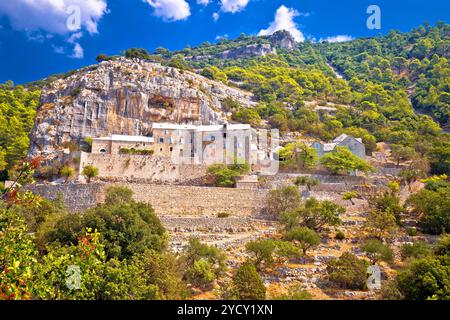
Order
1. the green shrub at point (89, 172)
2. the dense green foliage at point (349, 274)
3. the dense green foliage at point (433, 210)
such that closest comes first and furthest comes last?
the dense green foliage at point (349, 274) < the dense green foliage at point (433, 210) < the green shrub at point (89, 172)

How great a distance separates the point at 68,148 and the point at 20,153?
270 inches

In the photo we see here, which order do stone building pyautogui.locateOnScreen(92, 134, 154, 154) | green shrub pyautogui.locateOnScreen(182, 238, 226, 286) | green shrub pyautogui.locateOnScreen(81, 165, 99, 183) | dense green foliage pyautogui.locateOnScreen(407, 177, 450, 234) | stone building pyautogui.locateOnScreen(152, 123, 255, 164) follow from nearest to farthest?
green shrub pyautogui.locateOnScreen(182, 238, 226, 286) < dense green foliage pyautogui.locateOnScreen(407, 177, 450, 234) < green shrub pyautogui.locateOnScreen(81, 165, 99, 183) < stone building pyautogui.locateOnScreen(92, 134, 154, 154) < stone building pyautogui.locateOnScreen(152, 123, 255, 164)

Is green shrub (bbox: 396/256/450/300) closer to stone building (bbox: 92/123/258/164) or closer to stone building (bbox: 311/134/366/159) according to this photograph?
stone building (bbox: 92/123/258/164)

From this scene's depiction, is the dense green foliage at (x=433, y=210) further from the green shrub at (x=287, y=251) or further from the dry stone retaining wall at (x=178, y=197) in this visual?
the dry stone retaining wall at (x=178, y=197)

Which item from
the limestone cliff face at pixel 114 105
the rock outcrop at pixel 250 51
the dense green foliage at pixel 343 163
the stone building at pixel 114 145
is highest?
the rock outcrop at pixel 250 51

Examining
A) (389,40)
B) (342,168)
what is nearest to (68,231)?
(342,168)

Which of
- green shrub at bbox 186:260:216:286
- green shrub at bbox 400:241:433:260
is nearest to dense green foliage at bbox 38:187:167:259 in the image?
green shrub at bbox 186:260:216:286

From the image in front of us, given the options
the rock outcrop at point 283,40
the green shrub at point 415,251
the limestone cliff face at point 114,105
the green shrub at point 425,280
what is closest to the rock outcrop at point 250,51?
the rock outcrop at point 283,40

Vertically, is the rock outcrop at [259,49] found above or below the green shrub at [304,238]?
above

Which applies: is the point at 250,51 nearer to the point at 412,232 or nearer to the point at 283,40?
the point at 283,40

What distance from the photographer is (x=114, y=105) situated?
2112 inches

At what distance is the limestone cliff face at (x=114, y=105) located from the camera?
50281 millimetres

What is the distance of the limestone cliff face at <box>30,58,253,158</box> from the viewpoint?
50.3 metres

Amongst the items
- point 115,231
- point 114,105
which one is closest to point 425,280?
point 115,231
